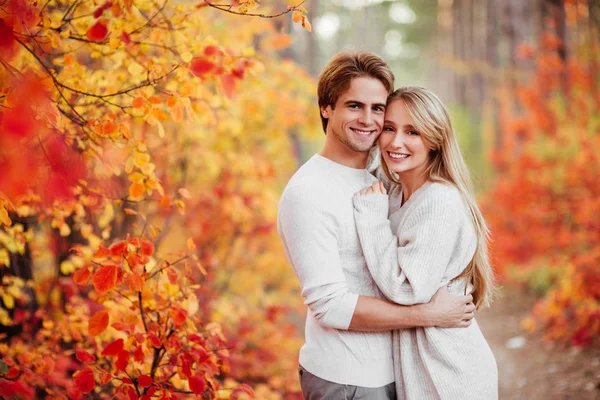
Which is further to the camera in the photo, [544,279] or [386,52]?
[386,52]

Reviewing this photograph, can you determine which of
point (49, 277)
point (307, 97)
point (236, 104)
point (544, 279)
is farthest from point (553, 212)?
point (49, 277)

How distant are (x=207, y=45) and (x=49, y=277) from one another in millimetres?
2903

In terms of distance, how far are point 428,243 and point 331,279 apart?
470 mm

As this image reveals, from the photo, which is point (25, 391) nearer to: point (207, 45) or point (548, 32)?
point (207, 45)

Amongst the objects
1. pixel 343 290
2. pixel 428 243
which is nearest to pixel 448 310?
pixel 428 243

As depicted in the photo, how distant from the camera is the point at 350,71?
9.73 feet

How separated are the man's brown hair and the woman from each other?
0.12 m

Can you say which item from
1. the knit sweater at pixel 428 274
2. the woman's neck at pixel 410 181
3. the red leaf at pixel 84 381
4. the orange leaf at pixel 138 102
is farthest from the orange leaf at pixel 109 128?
the woman's neck at pixel 410 181

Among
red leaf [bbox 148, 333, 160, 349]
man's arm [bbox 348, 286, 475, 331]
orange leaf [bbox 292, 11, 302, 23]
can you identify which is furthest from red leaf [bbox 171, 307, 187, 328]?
orange leaf [bbox 292, 11, 302, 23]

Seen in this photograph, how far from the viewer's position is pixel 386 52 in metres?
42.1

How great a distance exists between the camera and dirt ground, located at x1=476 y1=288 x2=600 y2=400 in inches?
207

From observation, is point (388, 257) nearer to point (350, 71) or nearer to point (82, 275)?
point (350, 71)

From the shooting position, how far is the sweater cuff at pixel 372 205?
107 inches

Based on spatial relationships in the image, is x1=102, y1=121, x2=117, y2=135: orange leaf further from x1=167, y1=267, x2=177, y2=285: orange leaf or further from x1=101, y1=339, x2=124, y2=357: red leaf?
x1=101, y1=339, x2=124, y2=357: red leaf
